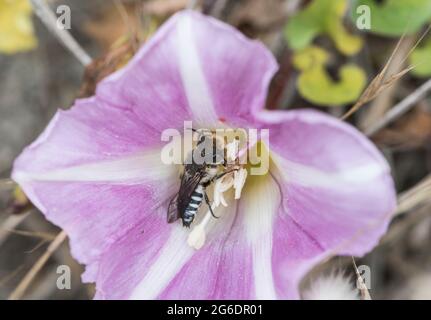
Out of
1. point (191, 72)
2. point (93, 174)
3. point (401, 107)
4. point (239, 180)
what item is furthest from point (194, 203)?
point (401, 107)

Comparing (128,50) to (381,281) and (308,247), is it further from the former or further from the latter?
(381,281)

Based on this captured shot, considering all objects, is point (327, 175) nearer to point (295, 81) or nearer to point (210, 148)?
point (210, 148)

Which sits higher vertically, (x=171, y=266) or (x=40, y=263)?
(x=171, y=266)

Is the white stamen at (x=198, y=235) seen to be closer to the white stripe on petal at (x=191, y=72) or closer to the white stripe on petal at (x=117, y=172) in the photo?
the white stripe on petal at (x=117, y=172)

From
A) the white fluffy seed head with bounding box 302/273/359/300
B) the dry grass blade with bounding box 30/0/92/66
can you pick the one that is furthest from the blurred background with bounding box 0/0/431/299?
the white fluffy seed head with bounding box 302/273/359/300
